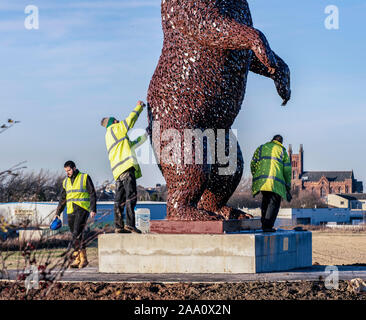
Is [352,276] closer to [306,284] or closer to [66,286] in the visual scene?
[306,284]

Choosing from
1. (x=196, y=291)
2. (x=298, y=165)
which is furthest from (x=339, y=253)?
(x=298, y=165)

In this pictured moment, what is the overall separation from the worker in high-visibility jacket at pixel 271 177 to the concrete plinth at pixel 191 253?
0.37 m

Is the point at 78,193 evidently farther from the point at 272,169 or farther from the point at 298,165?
the point at 298,165

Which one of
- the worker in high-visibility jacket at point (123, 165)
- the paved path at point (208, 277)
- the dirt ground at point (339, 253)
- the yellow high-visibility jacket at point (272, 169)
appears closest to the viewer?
the paved path at point (208, 277)

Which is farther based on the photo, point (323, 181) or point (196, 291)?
point (323, 181)

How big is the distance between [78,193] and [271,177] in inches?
100

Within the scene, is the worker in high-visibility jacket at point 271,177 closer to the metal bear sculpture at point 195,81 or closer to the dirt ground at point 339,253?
the metal bear sculpture at point 195,81

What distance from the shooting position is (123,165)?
8.77m

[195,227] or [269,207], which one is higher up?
[269,207]

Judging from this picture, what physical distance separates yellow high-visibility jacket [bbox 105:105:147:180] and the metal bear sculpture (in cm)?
33

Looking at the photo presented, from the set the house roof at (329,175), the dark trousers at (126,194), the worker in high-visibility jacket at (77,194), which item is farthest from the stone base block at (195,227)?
the house roof at (329,175)

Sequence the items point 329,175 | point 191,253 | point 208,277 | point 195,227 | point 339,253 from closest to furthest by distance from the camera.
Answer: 1. point 208,277
2. point 191,253
3. point 195,227
4. point 339,253
5. point 329,175

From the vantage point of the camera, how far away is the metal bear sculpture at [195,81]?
866 centimetres
